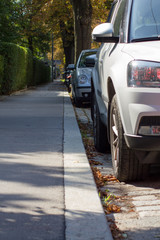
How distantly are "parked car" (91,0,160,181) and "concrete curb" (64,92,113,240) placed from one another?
0.41 m

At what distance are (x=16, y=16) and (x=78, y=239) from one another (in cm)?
2691

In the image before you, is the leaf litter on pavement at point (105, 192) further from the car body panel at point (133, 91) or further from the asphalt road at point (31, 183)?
the car body panel at point (133, 91)

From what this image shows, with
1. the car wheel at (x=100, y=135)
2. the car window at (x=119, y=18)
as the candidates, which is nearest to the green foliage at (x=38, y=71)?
the car wheel at (x=100, y=135)

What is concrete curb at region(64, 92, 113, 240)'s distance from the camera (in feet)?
9.95

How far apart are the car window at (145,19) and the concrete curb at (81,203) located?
4.91 feet

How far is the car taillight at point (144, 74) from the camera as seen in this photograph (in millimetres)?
3590

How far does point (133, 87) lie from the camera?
363 centimetres

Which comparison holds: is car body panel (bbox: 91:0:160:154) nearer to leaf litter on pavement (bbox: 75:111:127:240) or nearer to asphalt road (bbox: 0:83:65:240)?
leaf litter on pavement (bbox: 75:111:127:240)

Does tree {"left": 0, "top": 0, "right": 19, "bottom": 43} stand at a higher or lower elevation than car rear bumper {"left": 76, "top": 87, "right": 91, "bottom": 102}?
higher

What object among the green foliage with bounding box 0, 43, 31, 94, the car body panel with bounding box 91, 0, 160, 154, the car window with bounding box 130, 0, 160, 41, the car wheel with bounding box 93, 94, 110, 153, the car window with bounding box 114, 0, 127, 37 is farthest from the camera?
the green foliage with bounding box 0, 43, 31, 94

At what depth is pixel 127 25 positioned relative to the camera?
438 cm

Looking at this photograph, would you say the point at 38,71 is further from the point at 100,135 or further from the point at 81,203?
the point at 81,203

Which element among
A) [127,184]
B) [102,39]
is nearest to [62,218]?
[127,184]

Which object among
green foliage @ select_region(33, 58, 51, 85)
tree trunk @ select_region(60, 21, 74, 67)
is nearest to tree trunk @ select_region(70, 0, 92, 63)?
green foliage @ select_region(33, 58, 51, 85)
